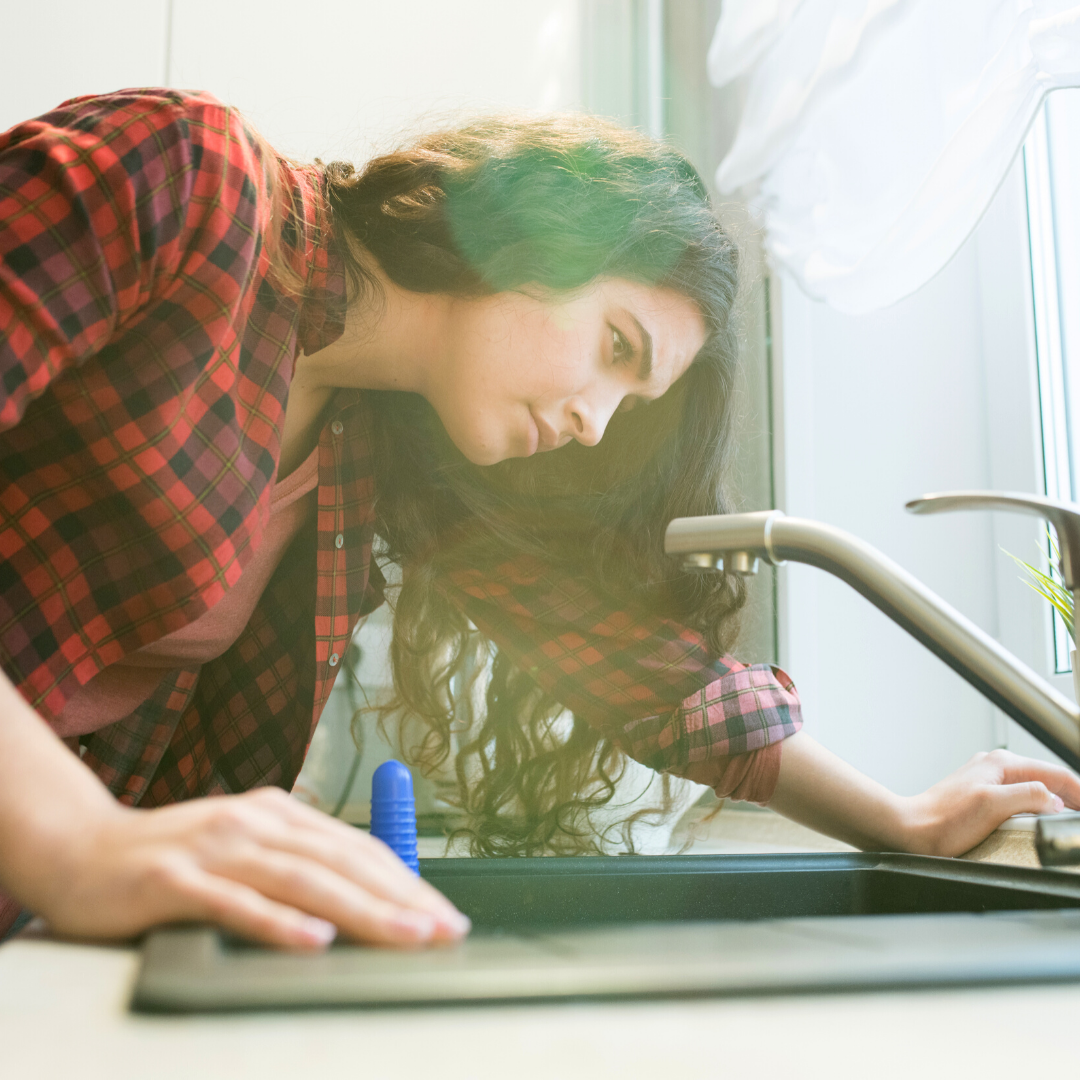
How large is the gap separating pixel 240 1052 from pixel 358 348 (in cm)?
77

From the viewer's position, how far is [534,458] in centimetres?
116

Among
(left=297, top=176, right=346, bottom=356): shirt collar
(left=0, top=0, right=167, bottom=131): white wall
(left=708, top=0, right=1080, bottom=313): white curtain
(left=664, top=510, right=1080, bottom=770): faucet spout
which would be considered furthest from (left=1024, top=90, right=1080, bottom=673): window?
(left=0, top=0, right=167, bottom=131): white wall

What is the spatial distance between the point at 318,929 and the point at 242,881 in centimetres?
4

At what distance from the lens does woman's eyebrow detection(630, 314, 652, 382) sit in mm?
931

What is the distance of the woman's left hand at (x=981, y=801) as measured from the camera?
A: 2.53 ft

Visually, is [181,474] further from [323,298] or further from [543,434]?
[543,434]

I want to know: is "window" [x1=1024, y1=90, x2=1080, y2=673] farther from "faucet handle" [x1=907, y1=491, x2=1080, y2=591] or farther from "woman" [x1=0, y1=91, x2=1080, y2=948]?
"faucet handle" [x1=907, y1=491, x2=1080, y2=591]

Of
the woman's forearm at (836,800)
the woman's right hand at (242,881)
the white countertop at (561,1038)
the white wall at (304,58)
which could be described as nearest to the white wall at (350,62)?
the white wall at (304,58)

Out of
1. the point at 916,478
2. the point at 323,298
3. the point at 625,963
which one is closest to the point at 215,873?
the point at 625,963

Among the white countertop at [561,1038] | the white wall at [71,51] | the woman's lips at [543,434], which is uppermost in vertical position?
the white wall at [71,51]

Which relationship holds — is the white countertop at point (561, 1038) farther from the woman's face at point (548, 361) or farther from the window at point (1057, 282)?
the window at point (1057, 282)

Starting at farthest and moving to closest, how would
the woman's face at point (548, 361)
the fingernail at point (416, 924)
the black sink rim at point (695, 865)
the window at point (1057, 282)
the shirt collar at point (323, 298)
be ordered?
the window at point (1057, 282) < the woman's face at point (548, 361) < the shirt collar at point (323, 298) < the black sink rim at point (695, 865) < the fingernail at point (416, 924)

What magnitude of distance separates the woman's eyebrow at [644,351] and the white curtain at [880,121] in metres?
0.40

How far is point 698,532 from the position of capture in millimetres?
604
